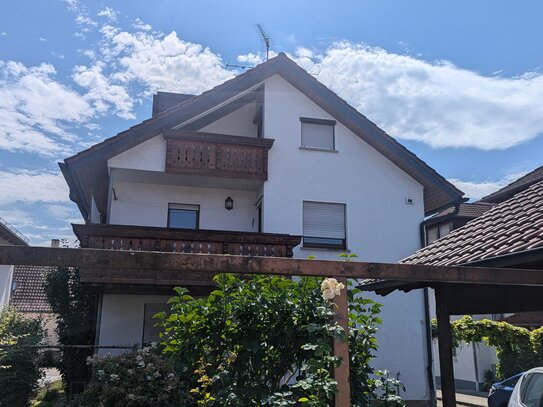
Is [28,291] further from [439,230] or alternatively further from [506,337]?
[506,337]

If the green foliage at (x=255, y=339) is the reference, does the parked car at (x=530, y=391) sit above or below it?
below

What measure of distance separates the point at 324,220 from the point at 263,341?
12982 millimetres

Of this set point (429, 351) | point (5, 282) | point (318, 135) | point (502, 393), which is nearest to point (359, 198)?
point (318, 135)

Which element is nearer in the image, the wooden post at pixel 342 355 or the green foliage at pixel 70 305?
the wooden post at pixel 342 355

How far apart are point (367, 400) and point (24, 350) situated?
9.87 meters

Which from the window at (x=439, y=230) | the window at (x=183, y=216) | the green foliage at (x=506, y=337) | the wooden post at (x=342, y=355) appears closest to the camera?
the wooden post at (x=342, y=355)

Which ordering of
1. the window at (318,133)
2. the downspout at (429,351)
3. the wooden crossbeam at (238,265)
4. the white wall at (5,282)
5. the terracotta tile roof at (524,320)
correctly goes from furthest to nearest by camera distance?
1. the white wall at (5,282)
2. the terracotta tile roof at (524,320)
3. the window at (318,133)
4. the downspout at (429,351)
5. the wooden crossbeam at (238,265)

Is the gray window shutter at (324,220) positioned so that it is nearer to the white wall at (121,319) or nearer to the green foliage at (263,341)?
the white wall at (121,319)

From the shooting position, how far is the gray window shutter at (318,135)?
1727cm

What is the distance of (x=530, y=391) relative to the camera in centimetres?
680

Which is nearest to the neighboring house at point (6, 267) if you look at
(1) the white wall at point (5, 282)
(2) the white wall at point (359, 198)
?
(1) the white wall at point (5, 282)

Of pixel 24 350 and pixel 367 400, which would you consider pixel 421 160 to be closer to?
pixel 24 350

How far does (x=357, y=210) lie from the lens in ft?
55.8

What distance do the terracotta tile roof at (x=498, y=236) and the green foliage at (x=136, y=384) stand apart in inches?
135
